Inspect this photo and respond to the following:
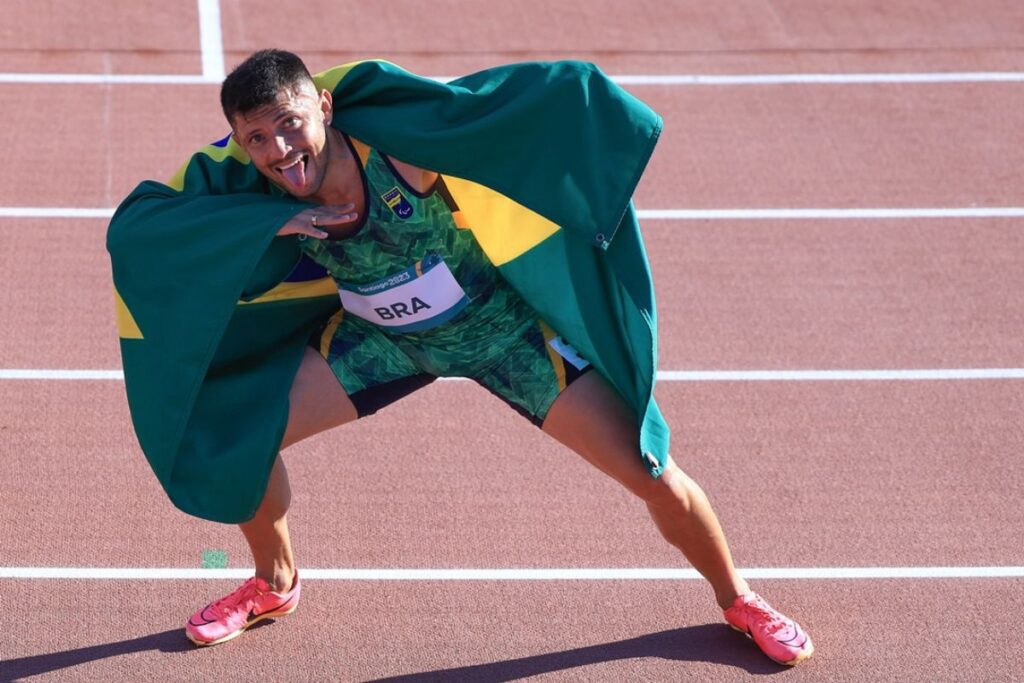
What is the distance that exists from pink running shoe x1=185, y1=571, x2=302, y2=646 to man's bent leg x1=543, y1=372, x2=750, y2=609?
110 centimetres

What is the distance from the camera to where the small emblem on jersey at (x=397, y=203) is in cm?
391

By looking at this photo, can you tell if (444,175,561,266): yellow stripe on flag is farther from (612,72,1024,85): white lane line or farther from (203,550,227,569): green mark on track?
(612,72,1024,85): white lane line

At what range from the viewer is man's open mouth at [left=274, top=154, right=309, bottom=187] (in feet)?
12.2

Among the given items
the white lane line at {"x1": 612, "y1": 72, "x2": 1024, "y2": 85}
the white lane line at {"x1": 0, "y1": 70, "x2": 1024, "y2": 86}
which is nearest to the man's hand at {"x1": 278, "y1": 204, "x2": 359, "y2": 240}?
the white lane line at {"x1": 0, "y1": 70, "x2": 1024, "y2": 86}

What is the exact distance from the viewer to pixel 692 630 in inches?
183

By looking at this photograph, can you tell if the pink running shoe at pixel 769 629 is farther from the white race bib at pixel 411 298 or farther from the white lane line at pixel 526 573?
the white race bib at pixel 411 298

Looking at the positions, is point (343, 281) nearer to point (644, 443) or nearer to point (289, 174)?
point (289, 174)

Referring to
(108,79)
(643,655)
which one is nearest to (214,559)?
(643,655)

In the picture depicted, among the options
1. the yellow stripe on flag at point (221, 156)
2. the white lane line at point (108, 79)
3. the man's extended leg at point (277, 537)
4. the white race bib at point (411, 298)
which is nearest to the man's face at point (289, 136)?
the yellow stripe on flag at point (221, 156)

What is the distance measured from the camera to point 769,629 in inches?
175

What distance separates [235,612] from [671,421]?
A: 76.7 inches

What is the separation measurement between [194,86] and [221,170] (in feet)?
14.0

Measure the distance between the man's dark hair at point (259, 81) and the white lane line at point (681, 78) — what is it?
433 centimetres

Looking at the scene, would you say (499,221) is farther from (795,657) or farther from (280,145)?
(795,657)
